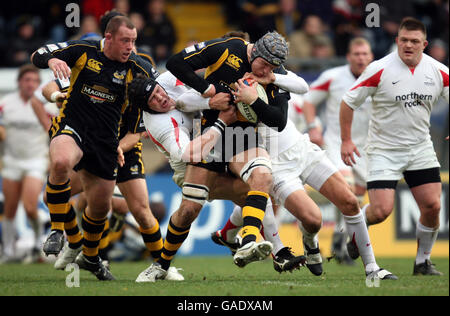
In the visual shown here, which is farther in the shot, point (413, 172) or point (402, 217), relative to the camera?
point (402, 217)

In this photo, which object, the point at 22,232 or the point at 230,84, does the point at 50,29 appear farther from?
the point at 230,84

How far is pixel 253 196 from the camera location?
716cm

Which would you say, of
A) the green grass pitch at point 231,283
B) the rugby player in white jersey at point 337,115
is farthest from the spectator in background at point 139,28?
the green grass pitch at point 231,283

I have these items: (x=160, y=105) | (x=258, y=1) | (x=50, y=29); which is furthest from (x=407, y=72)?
(x=50, y=29)

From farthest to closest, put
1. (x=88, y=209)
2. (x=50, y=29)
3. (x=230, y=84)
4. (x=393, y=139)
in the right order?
(x=50, y=29) < (x=393, y=139) < (x=88, y=209) < (x=230, y=84)

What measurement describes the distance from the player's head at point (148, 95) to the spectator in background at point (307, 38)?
8257mm

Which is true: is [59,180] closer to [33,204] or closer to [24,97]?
[33,204]

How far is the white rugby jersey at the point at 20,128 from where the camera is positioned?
12445mm

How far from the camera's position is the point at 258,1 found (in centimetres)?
1656

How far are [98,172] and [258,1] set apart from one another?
31.1ft

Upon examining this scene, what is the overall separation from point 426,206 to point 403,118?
98 cm

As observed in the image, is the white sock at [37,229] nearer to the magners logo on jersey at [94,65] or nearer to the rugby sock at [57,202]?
the rugby sock at [57,202]

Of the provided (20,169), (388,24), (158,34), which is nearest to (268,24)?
(158,34)

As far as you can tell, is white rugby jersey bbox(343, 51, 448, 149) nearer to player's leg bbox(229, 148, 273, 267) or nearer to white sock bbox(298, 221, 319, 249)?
white sock bbox(298, 221, 319, 249)
